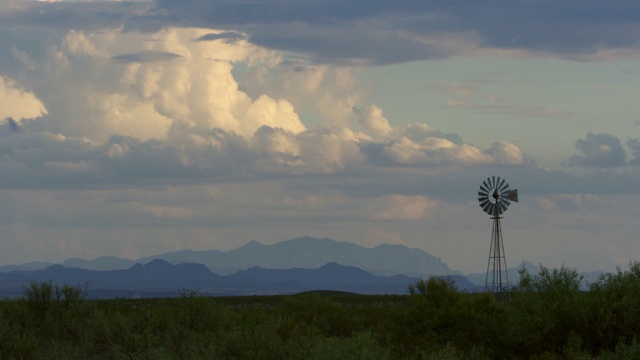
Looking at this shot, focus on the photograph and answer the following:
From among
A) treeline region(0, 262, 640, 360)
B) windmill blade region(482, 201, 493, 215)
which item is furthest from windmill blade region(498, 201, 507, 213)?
treeline region(0, 262, 640, 360)

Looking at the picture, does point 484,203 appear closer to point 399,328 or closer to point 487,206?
point 487,206

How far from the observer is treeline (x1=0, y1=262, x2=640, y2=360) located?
34.1m

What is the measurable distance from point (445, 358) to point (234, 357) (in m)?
8.18

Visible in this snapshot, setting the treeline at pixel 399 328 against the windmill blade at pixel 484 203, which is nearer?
the treeline at pixel 399 328

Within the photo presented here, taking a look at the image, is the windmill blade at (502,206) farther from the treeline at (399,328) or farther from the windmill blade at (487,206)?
the treeline at (399,328)

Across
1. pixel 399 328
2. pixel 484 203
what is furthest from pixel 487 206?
pixel 399 328

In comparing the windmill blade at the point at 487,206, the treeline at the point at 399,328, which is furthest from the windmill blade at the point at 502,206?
the treeline at the point at 399,328

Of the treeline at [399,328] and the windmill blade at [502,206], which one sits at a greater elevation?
the windmill blade at [502,206]

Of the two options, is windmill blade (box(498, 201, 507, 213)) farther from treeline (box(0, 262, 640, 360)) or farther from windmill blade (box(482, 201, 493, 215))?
treeline (box(0, 262, 640, 360))

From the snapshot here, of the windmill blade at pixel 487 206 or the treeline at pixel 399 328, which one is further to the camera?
the windmill blade at pixel 487 206

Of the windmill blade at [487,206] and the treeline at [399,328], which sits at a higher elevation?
the windmill blade at [487,206]

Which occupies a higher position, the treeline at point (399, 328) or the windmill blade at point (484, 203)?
the windmill blade at point (484, 203)

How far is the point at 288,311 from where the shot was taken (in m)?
56.7

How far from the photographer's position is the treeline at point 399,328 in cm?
3409
